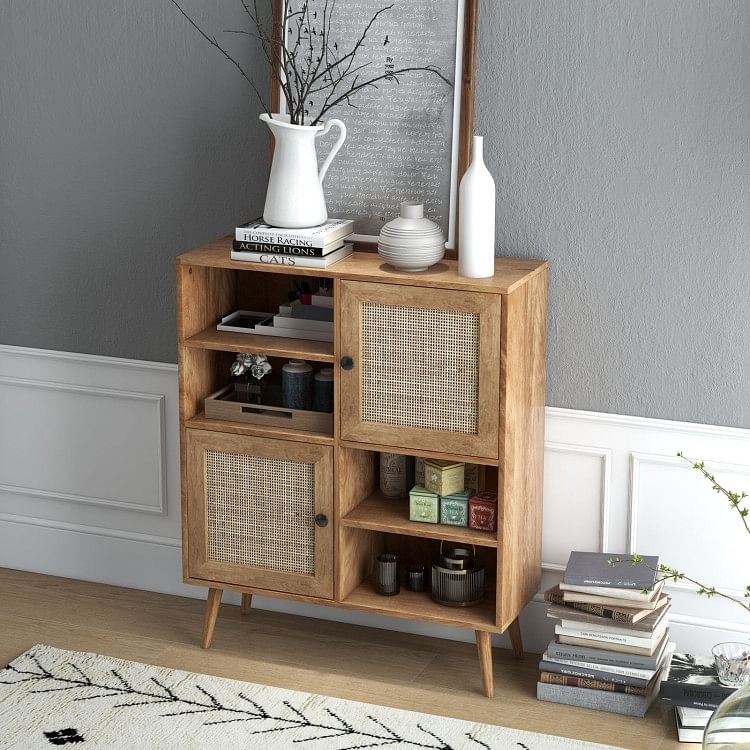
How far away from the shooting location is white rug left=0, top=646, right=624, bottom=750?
277cm

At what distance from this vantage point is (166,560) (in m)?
3.58

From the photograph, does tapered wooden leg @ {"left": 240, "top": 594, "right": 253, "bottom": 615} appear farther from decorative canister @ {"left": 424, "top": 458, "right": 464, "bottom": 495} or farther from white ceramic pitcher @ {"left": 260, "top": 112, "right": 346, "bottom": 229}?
white ceramic pitcher @ {"left": 260, "top": 112, "right": 346, "bottom": 229}

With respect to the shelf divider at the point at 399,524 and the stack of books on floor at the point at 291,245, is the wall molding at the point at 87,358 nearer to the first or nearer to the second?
the stack of books on floor at the point at 291,245

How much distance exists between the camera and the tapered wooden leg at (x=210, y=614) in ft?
10.5

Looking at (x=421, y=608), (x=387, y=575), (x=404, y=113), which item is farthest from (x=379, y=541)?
(x=404, y=113)

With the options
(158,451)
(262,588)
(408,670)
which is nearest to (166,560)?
(158,451)

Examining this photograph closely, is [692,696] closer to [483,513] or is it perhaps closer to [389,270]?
[483,513]

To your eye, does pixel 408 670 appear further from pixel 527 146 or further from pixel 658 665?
pixel 527 146

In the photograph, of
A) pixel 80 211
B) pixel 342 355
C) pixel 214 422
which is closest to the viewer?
pixel 342 355

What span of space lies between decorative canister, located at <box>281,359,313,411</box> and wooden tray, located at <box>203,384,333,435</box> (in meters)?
0.03

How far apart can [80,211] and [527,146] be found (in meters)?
1.26

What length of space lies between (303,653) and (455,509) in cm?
62

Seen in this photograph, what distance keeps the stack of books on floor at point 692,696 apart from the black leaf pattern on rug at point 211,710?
0.36 m

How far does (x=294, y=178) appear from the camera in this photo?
9.56 ft
